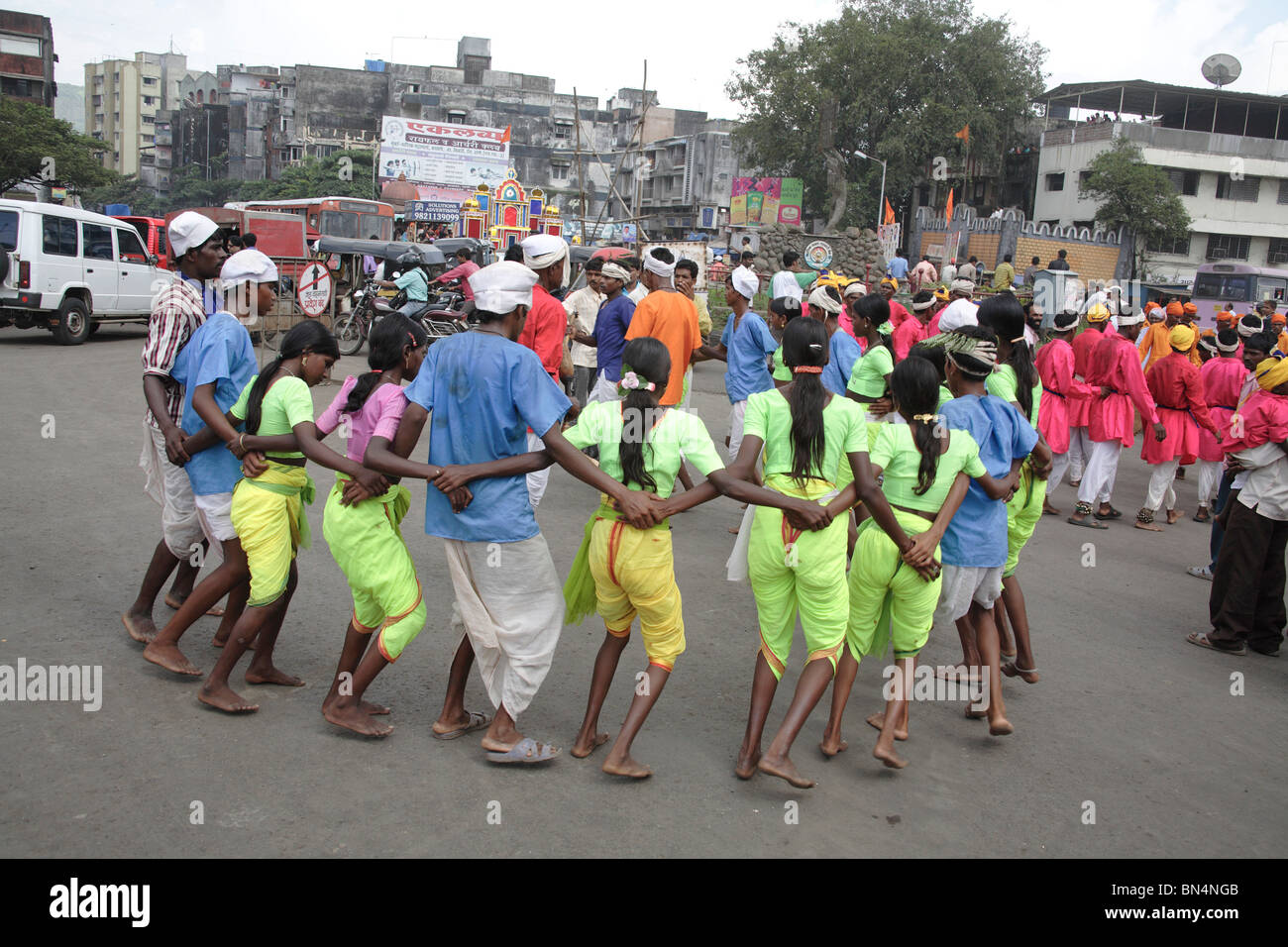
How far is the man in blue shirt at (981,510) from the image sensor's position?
4.08 meters

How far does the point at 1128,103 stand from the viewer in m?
42.7

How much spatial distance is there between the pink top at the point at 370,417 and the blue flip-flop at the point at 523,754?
121 cm

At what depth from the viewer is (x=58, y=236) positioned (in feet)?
47.9

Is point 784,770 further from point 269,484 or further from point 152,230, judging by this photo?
point 152,230

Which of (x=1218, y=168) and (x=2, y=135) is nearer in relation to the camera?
(x=2, y=135)

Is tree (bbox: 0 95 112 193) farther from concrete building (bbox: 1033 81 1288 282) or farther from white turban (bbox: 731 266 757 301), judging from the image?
concrete building (bbox: 1033 81 1288 282)

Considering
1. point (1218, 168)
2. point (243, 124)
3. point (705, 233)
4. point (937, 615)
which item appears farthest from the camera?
point (243, 124)

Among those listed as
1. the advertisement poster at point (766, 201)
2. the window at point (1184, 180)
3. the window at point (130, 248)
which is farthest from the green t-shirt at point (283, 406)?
the advertisement poster at point (766, 201)

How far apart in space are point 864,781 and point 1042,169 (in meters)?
45.5

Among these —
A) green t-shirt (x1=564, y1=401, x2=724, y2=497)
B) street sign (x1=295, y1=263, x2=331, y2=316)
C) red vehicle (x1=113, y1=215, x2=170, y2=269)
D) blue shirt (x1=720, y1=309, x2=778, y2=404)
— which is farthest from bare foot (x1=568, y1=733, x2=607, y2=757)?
red vehicle (x1=113, y1=215, x2=170, y2=269)

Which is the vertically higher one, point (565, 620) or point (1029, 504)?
point (1029, 504)

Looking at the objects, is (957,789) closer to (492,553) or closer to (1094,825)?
(1094,825)

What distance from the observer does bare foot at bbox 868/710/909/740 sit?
402 centimetres
